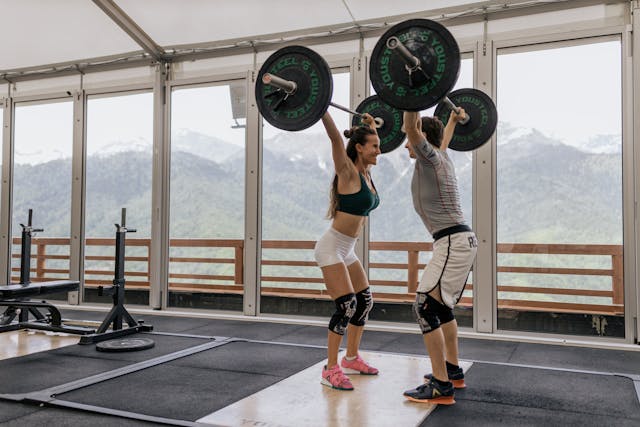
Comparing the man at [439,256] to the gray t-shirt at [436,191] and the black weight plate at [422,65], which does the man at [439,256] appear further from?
the black weight plate at [422,65]

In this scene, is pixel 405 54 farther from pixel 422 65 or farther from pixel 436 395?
pixel 436 395

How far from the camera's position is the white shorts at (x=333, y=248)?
2500mm

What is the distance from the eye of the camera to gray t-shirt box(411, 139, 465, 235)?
2.27 m

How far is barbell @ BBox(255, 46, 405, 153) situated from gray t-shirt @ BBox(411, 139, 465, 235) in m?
0.46

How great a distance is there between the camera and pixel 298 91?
7.56ft

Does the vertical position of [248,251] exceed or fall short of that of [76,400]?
it exceeds it

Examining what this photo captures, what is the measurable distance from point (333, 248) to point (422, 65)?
0.90 meters

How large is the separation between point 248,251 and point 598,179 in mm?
2773

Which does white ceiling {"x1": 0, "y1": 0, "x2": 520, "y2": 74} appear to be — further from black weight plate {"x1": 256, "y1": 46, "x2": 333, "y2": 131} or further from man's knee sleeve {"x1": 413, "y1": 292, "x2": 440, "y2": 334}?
man's knee sleeve {"x1": 413, "y1": 292, "x2": 440, "y2": 334}

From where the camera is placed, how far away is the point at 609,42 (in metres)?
3.78

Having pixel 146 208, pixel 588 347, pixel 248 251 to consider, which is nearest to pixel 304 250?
Answer: pixel 248 251

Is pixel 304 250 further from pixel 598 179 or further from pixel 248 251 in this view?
pixel 598 179

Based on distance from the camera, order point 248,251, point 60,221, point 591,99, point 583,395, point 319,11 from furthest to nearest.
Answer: point 60,221
point 248,251
point 319,11
point 591,99
point 583,395

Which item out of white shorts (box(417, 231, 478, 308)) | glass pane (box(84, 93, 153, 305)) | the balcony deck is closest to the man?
white shorts (box(417, 231, 478, 308))
